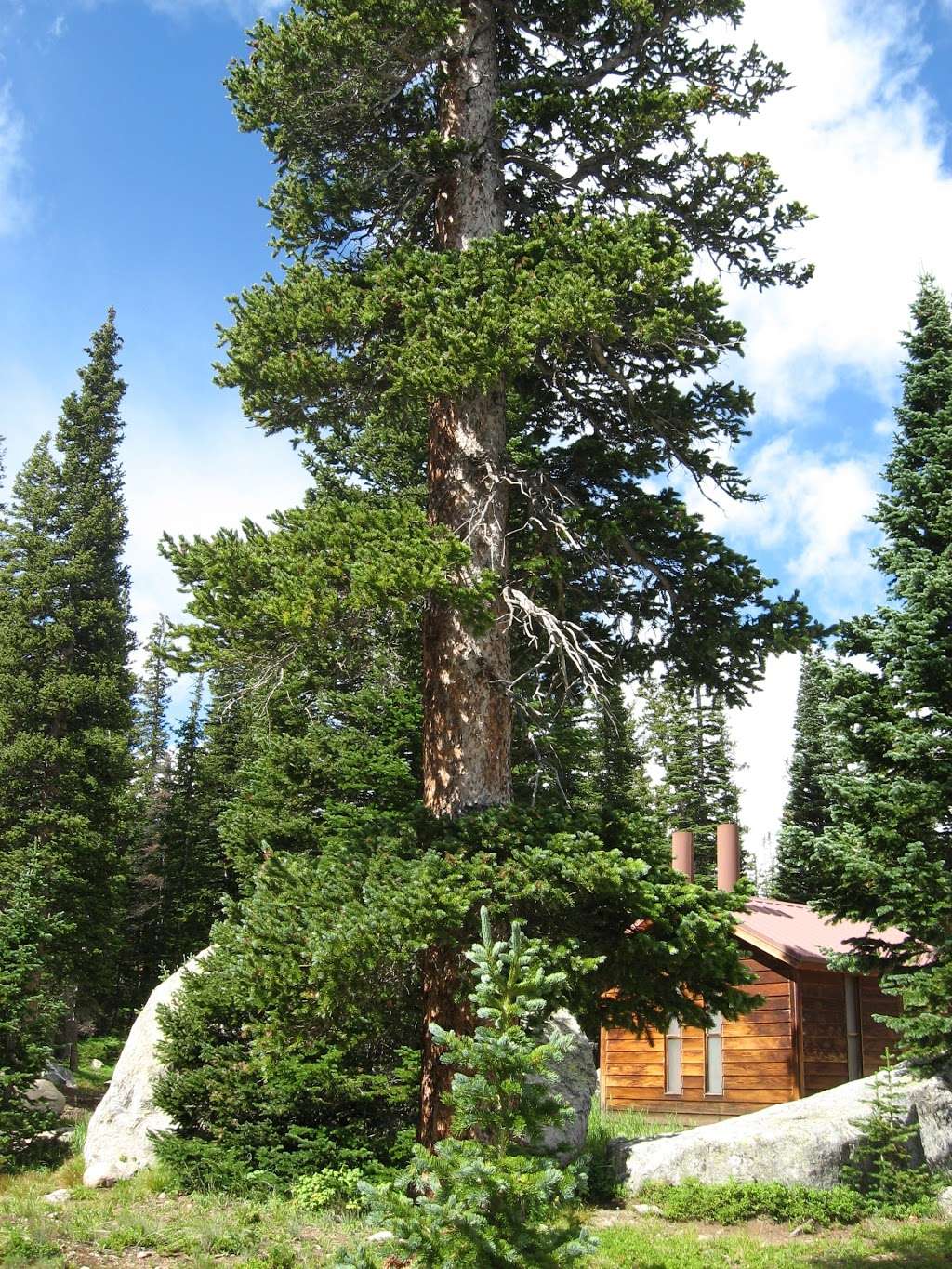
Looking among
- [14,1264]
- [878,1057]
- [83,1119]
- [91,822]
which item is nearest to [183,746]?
[91,822]

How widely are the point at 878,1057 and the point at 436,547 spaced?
18.6 meters

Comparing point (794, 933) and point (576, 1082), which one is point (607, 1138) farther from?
point (794, 933)

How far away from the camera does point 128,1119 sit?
16078 millimetres

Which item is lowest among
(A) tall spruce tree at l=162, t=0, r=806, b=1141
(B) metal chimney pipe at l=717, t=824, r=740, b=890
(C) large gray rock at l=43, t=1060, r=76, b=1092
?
(C) large gray rock at l=43, t=1060, r=76, b=1092

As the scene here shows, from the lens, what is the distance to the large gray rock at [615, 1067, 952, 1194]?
13.4m

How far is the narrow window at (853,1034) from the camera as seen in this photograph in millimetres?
21359

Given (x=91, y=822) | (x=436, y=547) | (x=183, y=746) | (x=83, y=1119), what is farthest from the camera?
(x=183, y=746)

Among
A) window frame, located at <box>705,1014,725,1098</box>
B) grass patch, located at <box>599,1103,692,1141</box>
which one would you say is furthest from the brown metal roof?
grass patch, located at <box>599,1103,692,1141</box>

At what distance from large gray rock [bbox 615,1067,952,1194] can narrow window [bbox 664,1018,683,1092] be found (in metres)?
8.26

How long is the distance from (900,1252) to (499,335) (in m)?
10.2

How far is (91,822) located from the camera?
27469 millimetres

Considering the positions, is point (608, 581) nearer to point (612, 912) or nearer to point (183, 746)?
point (612, 912)

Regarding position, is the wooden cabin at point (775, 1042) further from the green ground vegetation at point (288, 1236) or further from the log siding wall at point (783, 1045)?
the green ground vegetation at point (288, 1236)

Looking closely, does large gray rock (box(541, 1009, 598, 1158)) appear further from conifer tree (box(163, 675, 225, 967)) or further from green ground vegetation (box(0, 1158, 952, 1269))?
conifer tree (box(163, 675, 225, 967))
